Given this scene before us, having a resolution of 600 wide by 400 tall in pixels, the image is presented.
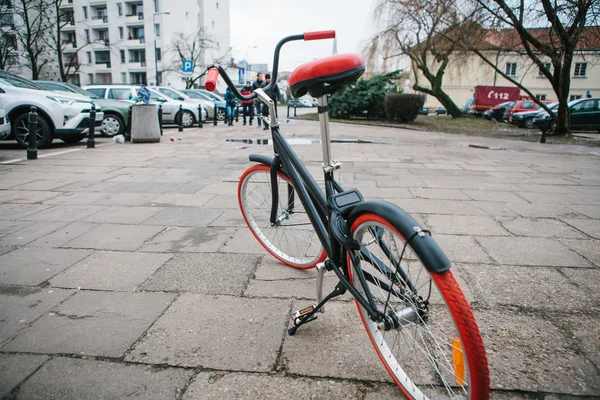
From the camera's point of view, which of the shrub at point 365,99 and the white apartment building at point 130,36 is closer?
the shrub at point 365,99

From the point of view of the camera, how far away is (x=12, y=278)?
283 centimetres

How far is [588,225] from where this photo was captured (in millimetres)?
4023

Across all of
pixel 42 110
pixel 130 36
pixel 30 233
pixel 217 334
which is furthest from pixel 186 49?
pixel 217 334

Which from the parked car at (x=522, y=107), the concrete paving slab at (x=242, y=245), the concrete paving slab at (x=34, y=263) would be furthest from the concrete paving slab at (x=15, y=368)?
the parked car at (x=522, y=107)

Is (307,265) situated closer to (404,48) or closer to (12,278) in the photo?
(12,278)

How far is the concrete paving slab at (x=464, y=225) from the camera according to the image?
12.4 ft

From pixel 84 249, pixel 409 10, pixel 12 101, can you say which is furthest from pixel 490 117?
pixel 84 249

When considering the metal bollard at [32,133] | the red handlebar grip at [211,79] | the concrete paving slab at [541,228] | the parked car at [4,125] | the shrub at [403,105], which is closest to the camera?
the red handlebar grip at [211,79]

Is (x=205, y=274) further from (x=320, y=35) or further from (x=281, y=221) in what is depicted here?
(x=320, y=35)

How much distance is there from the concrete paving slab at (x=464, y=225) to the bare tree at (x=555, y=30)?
11394 millimetres

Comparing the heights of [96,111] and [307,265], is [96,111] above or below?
above

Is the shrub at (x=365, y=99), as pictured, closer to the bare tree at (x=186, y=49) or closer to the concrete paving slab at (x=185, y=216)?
the concrete paving slab at (x=185, y=216)

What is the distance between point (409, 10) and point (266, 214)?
19.2 meters

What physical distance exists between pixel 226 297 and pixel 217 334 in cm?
41
